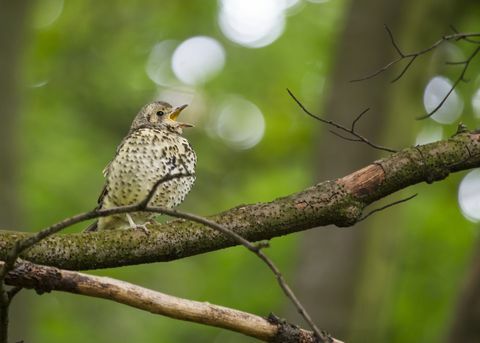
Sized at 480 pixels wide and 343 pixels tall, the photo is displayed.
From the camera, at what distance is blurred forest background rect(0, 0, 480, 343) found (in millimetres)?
8477

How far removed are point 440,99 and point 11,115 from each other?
3.92 metres

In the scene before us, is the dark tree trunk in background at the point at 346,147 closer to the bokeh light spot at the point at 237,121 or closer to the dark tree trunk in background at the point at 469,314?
the dark tree trunk in background at the point at 469,314

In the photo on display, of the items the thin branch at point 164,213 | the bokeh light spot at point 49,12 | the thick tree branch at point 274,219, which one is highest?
the bokeh light spot at point 49,12

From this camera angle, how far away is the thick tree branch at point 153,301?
361cm

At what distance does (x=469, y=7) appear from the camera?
9.17 metres

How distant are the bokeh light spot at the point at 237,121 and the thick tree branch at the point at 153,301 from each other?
8.92 meters

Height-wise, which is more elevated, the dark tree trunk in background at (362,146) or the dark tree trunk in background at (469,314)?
the dark tree trunk in background at (362,146)

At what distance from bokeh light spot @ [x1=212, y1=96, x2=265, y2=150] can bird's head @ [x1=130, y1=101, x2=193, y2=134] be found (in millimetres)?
6560

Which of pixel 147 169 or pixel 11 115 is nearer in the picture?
pixel 147 169

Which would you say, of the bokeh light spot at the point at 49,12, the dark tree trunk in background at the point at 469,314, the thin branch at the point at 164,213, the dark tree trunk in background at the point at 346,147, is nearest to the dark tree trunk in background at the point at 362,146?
the dark tree trunk in background at the point at 346,147

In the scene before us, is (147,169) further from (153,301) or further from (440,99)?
(440,99)

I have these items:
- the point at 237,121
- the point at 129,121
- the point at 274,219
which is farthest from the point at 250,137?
the point at 274,219

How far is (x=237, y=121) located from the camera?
1320 cm

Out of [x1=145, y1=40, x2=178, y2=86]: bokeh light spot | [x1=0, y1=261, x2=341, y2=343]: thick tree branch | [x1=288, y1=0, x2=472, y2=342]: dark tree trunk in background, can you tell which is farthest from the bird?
[x1=145, y1=40, x2=178, y2=86]: bokeh light spot
